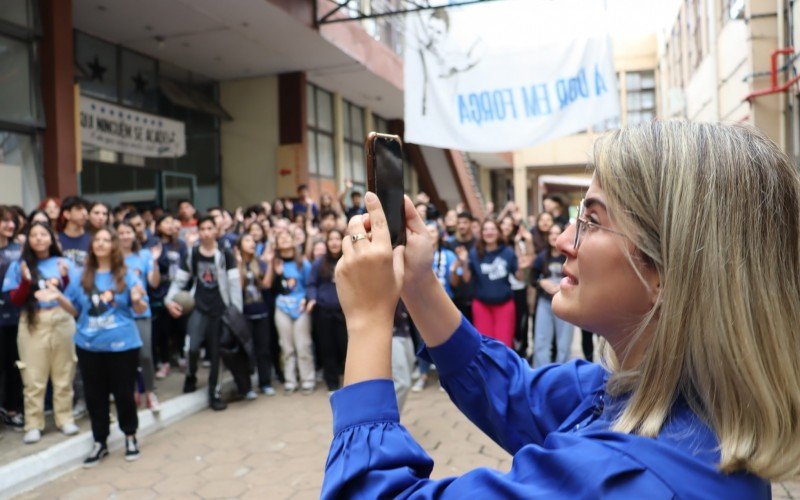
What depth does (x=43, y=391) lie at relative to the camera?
16.1 feet

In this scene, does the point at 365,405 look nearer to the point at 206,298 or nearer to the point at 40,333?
the point at 40,333

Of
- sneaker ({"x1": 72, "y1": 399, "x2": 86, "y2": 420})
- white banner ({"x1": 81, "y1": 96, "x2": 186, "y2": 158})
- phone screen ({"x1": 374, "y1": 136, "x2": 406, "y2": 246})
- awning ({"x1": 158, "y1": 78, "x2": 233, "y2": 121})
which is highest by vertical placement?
awning ({"x1": 158, "y1": 78, "x2": 233, "y2": 121})

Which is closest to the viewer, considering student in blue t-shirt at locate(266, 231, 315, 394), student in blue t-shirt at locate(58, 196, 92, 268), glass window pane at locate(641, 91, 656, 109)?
student in blue t-shirt at locate(58, 196, 92, 268)

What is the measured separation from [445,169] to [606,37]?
1344cm

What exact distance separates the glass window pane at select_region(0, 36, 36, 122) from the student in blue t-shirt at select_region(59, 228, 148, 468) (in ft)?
13.7

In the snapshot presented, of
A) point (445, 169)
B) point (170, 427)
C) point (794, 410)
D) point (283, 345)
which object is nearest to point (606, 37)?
point (283, 345)

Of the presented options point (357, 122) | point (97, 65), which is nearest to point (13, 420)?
point (97, 65)

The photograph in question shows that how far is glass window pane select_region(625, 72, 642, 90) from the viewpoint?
2756cm

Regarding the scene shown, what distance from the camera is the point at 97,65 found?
10.1 metres

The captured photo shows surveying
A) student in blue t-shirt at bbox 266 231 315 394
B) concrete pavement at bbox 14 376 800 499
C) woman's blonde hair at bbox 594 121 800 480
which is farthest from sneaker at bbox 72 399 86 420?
woman's blonde hair at bbox 594 121 800 480

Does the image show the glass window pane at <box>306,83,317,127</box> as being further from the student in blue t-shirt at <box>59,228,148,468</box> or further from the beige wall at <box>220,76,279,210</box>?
the student in blue t-shirt at <box>59,228,148,468</box>

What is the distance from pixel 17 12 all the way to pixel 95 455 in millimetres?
6035

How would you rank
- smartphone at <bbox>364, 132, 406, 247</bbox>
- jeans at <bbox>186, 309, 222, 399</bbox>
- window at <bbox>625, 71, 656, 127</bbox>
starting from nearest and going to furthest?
1. smartphone at <bbox>364, 132, 406, 247</bbox>
2. jeans at <bbox>186, 309, 222, 399</bbox>
3. window at <bbox>625, 71, 656, 127</bbox>

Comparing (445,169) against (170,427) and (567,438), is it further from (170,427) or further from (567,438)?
(567,438)
